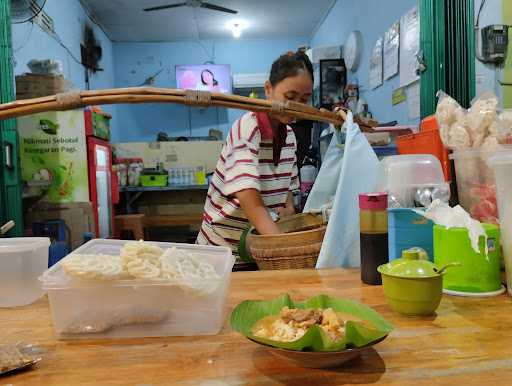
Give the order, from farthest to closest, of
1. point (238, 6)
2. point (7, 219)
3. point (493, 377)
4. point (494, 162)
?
point (238, 6) → point (7, 219) → point (494, 162) → point (493, 377)

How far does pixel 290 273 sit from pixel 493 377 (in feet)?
1.86

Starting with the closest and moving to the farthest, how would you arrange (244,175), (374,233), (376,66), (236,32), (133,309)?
(133,309)
(374,233)
(244,175)
(376,66)
(236,32)

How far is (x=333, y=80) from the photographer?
4.62 m

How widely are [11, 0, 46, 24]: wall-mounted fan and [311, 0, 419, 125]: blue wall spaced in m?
2.82

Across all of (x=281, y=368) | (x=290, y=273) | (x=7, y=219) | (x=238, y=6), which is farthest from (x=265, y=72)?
(x=281, y=368)

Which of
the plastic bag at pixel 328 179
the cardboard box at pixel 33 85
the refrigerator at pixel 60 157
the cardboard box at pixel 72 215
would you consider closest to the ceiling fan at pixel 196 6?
the refrigerator at pixel 60 157

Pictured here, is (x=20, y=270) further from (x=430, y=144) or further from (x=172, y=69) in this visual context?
(x=172, y=69)

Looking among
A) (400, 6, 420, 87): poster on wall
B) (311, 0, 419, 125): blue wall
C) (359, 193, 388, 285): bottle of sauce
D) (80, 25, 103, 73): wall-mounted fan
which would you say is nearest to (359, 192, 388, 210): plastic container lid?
(359, 193, 388, 285): bottle of sauce

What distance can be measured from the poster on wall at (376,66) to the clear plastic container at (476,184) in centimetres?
277

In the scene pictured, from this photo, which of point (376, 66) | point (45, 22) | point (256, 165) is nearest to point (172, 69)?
point (45, 22)

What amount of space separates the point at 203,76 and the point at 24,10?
3.07m

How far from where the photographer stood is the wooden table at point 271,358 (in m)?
0.55

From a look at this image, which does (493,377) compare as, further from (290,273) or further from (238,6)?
(238,6)

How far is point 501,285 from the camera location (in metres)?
0.90
